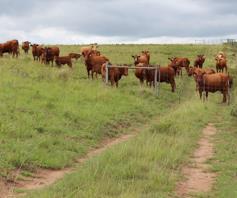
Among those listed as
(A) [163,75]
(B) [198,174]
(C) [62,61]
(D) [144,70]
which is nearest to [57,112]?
(B) [198,174]

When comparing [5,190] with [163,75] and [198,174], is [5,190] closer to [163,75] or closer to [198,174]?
[198,174]

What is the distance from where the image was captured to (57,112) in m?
16.0

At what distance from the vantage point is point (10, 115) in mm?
14102

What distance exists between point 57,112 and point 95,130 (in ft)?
5.29

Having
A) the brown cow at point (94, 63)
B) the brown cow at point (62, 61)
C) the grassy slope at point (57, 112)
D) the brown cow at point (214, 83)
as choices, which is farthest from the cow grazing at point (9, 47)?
the brown cow at point (214, 83)

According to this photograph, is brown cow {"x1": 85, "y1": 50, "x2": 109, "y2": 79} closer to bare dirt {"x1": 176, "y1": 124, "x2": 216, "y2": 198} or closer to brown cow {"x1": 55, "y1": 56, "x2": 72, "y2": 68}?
brown cow {"x1": 55, "y1": 56, "x2": 72, "y2": 68}

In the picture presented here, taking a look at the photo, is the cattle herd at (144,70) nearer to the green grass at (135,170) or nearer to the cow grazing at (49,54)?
the cow grazing at (49,54)

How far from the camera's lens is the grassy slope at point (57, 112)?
11.5 meters

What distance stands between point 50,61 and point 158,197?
83.7ft

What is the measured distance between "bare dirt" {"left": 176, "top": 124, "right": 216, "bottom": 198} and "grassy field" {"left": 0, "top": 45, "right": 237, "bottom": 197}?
19 centimetres

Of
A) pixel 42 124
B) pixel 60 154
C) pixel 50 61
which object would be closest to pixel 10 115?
pixel 42 124

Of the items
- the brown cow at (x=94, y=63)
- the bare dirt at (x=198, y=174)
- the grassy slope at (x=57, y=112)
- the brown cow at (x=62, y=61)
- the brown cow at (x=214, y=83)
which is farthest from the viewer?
the brown cow at (x=62, y=61)

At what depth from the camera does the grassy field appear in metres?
9.20

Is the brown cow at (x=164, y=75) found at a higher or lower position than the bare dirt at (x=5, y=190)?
higher
